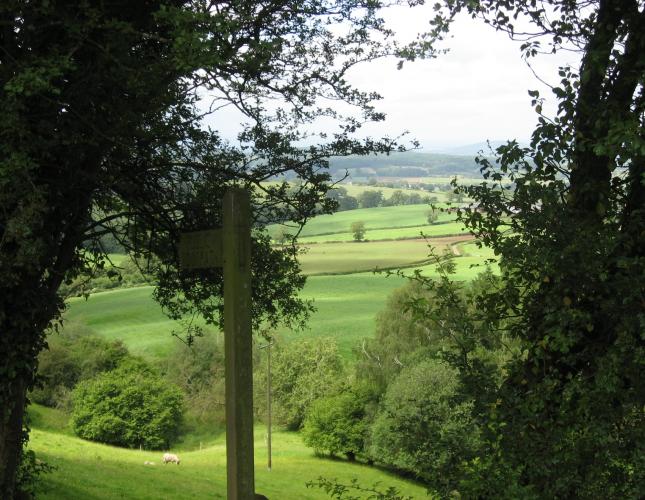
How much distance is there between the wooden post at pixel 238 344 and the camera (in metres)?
4.23

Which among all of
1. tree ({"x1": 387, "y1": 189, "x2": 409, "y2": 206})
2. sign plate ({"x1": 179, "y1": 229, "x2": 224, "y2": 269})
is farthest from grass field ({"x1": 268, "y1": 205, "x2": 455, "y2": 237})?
sign plate ({"x1": 179, "y1": 229, "x2": 224, "y2": 269})

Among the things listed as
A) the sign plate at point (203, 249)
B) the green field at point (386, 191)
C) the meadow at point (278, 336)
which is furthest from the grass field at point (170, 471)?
the green field at point (386, 191)

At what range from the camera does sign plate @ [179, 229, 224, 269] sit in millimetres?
4379

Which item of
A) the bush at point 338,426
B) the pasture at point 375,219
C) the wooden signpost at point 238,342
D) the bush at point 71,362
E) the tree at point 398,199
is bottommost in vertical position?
the bush at point 338,426

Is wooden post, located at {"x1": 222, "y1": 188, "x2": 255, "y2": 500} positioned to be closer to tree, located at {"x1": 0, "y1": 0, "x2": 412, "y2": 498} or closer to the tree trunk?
tree, located at {"x1": 0, "y1": 0, "x2": 412, "y2": 498}

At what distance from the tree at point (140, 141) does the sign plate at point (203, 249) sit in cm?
150

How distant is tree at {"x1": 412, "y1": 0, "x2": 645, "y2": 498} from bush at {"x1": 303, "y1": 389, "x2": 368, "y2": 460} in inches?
1563

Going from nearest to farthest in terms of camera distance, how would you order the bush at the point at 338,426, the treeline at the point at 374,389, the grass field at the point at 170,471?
the grass field at the point at 170,471 → the treeline at the point at 374,389 → the bush at the point at 338,426

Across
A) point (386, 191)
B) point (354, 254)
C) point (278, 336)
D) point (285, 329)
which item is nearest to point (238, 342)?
point (278, 336)

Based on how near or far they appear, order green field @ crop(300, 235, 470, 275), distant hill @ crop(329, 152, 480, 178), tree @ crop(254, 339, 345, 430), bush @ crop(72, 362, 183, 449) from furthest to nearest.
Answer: distant hill @ crop(329, 152, 480, 178)
green field @ crop(300, 235, 470, 275)
tree @ crop(254, 339, 345, 430)
bush @ crop(72, 362, 183, 449)

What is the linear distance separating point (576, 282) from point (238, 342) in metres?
2.47

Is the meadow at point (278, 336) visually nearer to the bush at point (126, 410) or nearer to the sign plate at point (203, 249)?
the bush at point (126, 410)


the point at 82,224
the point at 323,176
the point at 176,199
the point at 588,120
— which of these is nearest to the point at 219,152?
the point at 176,199

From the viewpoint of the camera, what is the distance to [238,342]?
14.0ft
